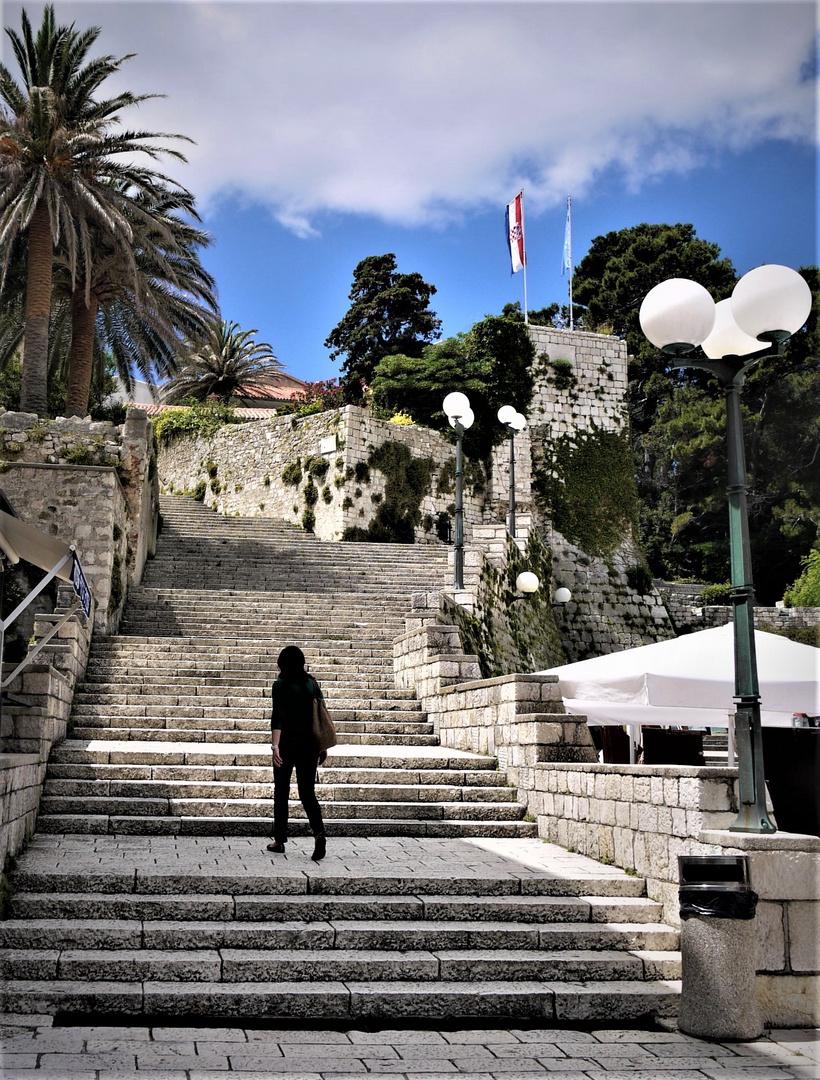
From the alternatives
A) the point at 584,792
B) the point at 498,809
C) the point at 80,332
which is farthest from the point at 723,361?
the point at 80,332

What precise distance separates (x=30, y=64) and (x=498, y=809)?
50.9 ft

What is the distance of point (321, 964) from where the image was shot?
521cm

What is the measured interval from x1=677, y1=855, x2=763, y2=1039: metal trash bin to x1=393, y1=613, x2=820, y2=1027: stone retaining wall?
24cm

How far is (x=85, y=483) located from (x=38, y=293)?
4203 millimetres

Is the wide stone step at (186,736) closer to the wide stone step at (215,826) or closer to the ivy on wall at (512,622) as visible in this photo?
the wide stone step at (215,826)

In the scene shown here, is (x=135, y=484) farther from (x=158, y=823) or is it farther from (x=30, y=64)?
(x=158, y=823)

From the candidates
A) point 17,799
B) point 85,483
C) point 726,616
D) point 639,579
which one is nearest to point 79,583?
point 17,799

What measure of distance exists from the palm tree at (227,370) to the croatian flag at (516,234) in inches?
535

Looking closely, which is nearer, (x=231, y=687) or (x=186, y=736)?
(x=186, y=736)

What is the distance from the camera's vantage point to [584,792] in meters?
7.25

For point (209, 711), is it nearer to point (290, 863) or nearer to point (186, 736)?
point (186, 736)

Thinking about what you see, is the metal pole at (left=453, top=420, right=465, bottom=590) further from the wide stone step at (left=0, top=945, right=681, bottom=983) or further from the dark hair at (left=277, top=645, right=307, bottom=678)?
the wide stone step at (left=0, top=945, right=681, bottom=983)

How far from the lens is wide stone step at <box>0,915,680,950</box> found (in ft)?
17.3

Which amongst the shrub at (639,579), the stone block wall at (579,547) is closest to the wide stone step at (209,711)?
the stone block wall at (579,547)
